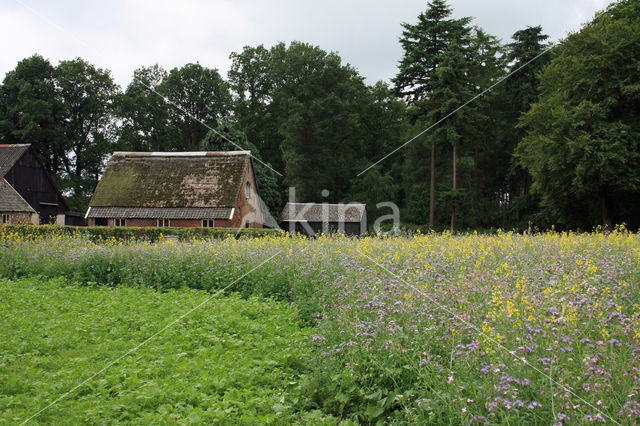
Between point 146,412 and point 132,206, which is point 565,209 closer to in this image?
point 132,206

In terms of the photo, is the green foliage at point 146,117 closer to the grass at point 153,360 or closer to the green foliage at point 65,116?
the green foliage at point 65,116

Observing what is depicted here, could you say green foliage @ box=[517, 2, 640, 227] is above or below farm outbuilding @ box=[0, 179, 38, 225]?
above

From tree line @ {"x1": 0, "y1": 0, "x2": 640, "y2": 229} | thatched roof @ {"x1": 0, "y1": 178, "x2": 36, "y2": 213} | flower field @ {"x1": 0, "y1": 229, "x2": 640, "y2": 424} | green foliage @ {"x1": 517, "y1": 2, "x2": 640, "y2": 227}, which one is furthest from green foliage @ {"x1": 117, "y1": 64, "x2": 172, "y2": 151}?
flower field @ {"x1": 0, "y1": 229, "x2": 640, "y2": 424}

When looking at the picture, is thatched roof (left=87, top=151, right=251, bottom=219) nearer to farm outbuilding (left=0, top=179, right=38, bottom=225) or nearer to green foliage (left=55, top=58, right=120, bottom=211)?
farm outbuilding (left=0, top=179, right=38, bottom=225)

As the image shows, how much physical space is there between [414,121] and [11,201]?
29.0 meters

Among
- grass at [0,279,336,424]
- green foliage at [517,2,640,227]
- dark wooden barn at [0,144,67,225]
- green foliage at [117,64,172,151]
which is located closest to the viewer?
grass at [0,279,336,424]

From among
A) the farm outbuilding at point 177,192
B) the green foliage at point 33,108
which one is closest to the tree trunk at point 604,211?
the farm outbuilding at point 177,192

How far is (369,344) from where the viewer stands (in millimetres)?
4695

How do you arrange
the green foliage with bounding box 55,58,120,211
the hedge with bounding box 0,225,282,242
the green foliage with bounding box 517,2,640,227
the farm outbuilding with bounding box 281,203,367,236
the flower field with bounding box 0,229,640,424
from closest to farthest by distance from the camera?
1. the flower field with bounding box 0,229,640,424
2. the hedge with bounding box 0,225,282,242
3. the green foliage with bounding box 517,2,640,227
4. the farm outbuilding with bounding box 281,203,367,236
5. the green foliage with bounding box 55,58,120,211

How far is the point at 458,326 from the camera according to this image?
180 inches

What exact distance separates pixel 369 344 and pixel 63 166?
168 feet

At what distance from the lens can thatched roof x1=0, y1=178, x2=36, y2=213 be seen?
32094mm

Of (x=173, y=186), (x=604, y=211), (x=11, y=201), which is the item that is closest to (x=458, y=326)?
(x=604, y=211)

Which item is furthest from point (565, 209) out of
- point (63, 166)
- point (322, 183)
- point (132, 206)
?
point (63, 166)
